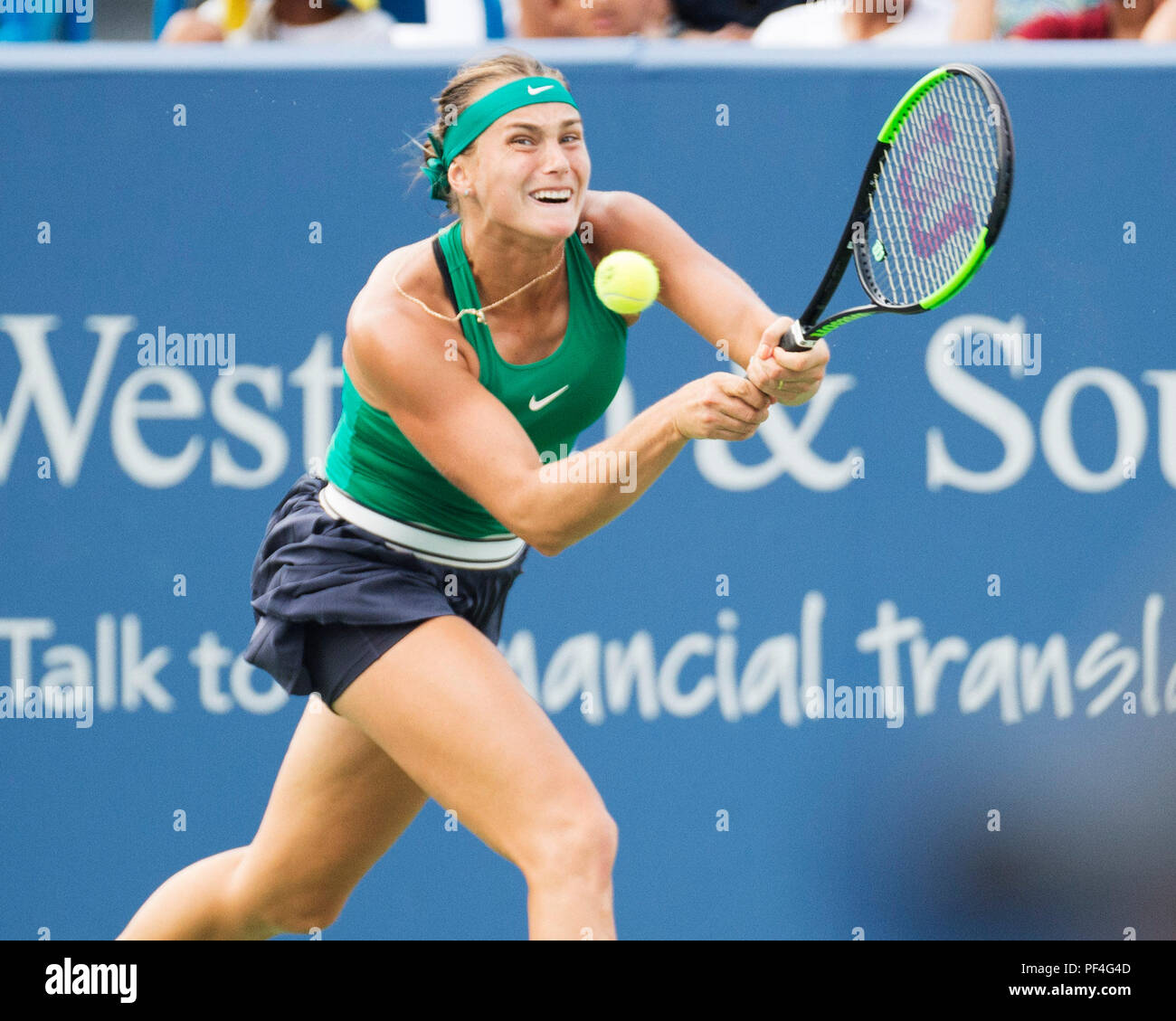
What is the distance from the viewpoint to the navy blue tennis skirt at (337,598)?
106 inches

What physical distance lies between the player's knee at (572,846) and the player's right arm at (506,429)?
0.39m

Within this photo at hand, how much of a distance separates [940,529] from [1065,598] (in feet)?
0.95

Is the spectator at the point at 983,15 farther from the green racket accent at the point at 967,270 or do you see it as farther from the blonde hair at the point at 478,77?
the green racket accent at the point at 967,270

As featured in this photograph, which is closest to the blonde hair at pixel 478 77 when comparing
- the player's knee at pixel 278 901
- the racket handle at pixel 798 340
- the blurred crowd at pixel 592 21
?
the racket handle at pixel 798 340

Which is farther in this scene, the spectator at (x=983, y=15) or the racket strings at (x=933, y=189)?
the spectator at (x=983, y=15)

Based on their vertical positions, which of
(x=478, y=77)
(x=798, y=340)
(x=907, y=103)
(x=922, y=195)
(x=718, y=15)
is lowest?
(x=798, y=340)

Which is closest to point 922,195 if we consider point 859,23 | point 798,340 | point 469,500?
point 798,340

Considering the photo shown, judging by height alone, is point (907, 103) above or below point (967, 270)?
above

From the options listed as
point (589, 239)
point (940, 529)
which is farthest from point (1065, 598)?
point (589, 239)

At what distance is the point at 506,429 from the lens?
257 centimetres

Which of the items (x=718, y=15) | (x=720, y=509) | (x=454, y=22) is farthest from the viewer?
(x=718, y=15)

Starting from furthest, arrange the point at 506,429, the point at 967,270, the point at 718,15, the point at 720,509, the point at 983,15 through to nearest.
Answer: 1. the point at 718,15
2. the point at 983,15
3. the point at 720,509
4. the point at 506,429
5. the point at 967,270

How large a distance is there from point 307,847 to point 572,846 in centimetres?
67

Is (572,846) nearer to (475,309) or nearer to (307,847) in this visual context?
(307,847)
